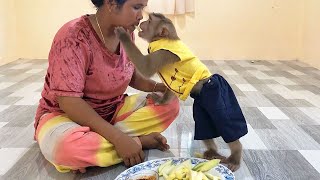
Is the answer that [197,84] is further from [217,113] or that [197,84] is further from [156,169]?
[156,169]

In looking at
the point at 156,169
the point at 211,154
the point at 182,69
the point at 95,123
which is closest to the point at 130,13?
the point at 182,69

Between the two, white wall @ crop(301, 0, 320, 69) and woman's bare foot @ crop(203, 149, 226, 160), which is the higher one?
white wall @ crop(301, 0, 320, 69)

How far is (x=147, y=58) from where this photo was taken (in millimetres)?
1580

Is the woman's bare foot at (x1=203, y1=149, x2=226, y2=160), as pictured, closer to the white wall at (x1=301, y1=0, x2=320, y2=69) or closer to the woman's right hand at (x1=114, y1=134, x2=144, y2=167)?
the woman's right hand at (x1=114, y1=134, x2=144, y2=167)

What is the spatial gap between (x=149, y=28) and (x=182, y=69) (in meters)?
0.25

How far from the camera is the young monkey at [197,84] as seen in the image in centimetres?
154

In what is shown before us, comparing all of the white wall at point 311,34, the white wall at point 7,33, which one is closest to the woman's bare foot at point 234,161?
the white wall at point 311,34

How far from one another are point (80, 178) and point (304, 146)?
108 cm

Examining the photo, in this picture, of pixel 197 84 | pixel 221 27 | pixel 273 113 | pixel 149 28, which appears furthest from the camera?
pixel 221 27

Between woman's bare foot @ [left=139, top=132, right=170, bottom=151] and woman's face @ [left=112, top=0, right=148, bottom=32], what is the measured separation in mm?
539

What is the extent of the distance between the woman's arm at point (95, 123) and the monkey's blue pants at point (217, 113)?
30 cm

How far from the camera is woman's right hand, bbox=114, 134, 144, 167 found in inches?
58.7

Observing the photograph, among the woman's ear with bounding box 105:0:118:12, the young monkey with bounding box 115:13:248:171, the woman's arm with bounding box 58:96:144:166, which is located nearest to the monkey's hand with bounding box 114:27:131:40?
the young monkey with bounding box 115:13:248:171

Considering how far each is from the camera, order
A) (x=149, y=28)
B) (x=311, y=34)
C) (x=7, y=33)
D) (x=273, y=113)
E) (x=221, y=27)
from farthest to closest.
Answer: (x=221, y=27) → (x=7, y=33) → (x=311, y=34) → (x=273, y=113) → (x=149, y=28)
